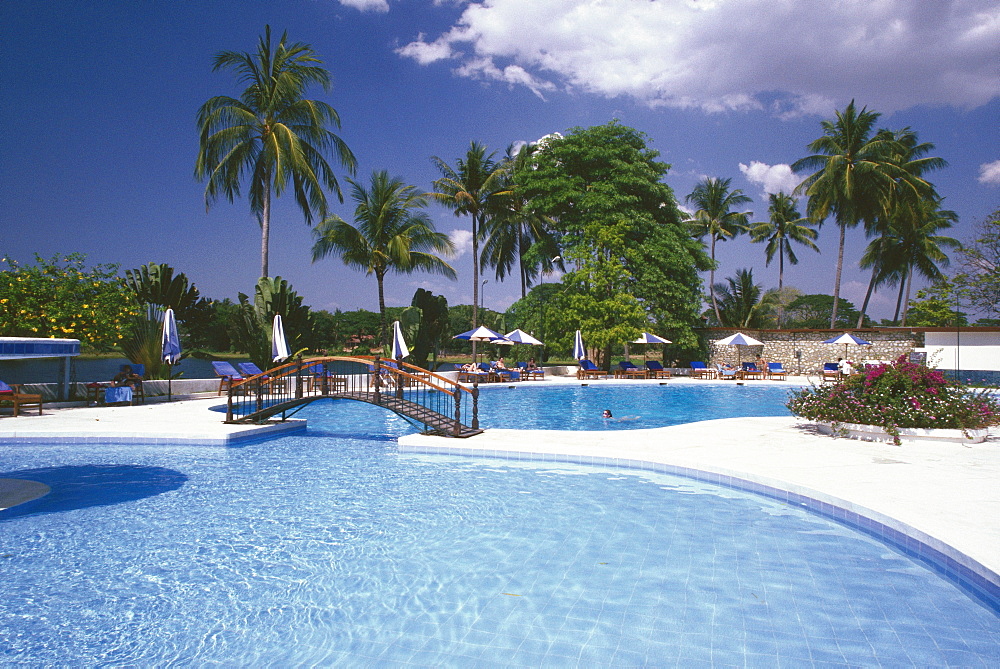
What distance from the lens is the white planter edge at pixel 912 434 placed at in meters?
9.19

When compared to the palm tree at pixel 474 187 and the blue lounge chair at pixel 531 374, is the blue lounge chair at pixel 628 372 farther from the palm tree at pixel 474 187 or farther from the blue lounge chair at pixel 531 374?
the palm tree at pixel 474 187

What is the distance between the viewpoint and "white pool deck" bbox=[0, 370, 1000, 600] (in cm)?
515

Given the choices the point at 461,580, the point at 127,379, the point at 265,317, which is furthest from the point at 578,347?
the point at 461,580

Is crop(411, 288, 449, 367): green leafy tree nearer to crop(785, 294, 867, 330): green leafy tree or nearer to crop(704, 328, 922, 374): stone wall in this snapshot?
crop(704, 328, 922, 374): stone wall

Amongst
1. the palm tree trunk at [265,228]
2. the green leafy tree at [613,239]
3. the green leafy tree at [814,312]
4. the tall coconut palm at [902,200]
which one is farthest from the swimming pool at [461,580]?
the green leafy tree at [814,312]

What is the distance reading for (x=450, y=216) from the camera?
1205 inches

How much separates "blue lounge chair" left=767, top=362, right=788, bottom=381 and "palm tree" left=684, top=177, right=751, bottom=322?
14910 millimetres

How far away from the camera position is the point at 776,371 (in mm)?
28438

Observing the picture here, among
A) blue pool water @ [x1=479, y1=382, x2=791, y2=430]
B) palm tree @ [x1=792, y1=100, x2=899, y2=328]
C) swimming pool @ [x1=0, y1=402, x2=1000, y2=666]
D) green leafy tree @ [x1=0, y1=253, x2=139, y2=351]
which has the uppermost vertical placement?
palm tree @ [x1=792, y1=100, x2=899, y2=328]

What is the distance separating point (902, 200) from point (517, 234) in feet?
76.2

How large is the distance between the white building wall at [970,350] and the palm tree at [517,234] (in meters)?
19.5

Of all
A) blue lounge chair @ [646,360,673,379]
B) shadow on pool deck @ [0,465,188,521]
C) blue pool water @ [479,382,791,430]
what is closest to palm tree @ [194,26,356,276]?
blue pool water @ [479,382,791,430]

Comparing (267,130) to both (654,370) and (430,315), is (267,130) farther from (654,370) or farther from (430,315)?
(654,370)

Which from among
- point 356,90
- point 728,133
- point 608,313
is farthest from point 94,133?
point 728,133
